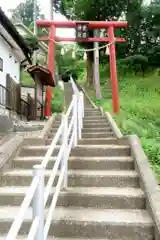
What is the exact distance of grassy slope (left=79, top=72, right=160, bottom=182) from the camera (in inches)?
300

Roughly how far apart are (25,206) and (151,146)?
18.2ft

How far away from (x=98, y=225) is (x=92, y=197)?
1.92 ft

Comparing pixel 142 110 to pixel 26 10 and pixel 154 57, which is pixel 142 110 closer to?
pixel 154 57

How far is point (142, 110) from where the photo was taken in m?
14.4

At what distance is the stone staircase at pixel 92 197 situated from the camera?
3850 mm

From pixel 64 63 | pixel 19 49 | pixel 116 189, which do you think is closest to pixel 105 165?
pixel 116 189

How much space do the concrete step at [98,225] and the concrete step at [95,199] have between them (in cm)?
25

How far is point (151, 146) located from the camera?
7.42 metres

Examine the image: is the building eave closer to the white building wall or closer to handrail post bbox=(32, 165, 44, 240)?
the white building wall

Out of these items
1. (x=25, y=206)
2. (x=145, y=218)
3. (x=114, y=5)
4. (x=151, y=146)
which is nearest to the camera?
(x=25, y=206)

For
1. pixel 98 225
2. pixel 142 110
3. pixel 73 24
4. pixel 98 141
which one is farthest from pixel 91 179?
→ pixel 73 24

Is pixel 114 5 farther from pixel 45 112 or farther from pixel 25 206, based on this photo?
pixel 25 206

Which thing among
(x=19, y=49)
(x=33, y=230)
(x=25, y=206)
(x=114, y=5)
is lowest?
(x=33, y=230)

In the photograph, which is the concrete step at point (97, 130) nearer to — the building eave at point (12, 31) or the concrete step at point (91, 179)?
the concrete step at point (91, 179)
